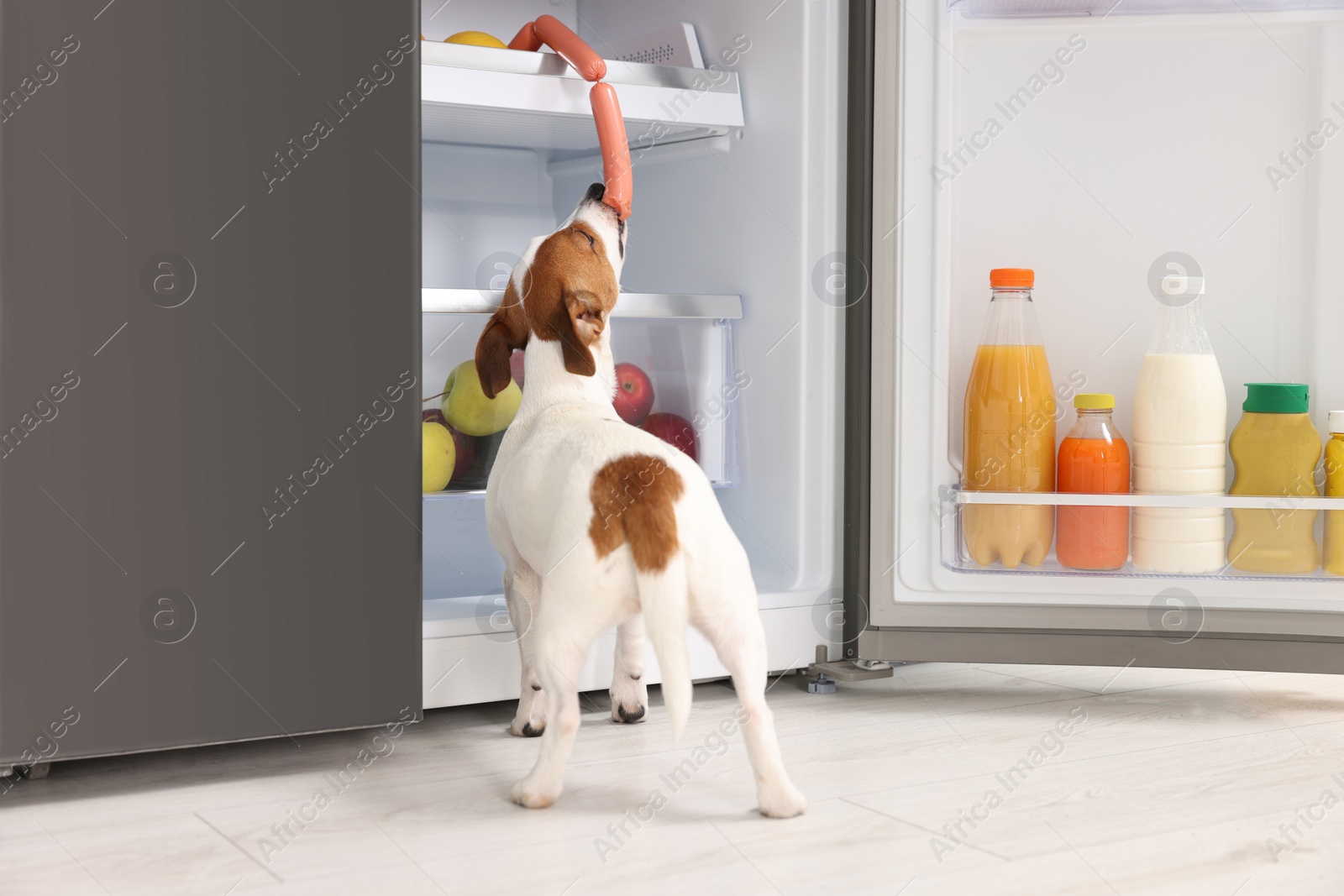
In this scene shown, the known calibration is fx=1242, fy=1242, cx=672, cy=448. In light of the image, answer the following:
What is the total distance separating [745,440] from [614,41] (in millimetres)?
644

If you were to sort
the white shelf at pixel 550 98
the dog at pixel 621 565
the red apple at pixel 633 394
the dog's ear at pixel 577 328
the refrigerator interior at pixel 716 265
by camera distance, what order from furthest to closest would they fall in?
the red apple at pixel 633 394 → the refrigerator interior at pixel 716 265 → the white shelf at pixel 550 98 → the dog's ear at pixel 577 328 → the dog at pixel 621 565

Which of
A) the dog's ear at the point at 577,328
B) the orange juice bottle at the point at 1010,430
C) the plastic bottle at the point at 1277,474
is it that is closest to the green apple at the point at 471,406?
the dog's ear at the point at 577,328

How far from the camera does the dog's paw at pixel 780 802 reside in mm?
1087

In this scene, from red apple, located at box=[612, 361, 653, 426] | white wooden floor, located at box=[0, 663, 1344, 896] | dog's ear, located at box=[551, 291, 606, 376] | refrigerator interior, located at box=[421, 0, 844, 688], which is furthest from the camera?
red apple, located at box=[612, 361, 653, 426]

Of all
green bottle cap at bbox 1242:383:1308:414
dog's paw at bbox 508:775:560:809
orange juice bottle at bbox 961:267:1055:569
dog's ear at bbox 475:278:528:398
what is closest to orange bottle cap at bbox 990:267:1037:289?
orange juice bottle at bbox 961:267:1055:569

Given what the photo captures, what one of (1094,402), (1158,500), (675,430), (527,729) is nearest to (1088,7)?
(1094,402)

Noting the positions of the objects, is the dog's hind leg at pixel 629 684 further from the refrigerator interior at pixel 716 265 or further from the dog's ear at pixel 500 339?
the dog's ear at pixel 500 339

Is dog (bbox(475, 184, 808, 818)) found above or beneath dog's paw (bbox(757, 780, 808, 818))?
above

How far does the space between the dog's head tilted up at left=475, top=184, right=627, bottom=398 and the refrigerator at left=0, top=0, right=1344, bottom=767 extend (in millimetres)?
88

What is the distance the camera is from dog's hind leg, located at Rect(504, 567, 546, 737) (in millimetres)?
1322

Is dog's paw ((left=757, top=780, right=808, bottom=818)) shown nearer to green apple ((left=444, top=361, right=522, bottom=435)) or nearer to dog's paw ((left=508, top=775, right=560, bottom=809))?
dog's paw ((left=508, top=775, right=560, bottom=809))

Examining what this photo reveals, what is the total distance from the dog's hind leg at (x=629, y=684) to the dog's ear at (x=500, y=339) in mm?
323

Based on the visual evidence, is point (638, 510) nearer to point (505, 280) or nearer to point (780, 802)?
point (780, 802)

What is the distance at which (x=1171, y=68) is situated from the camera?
1.50 m
